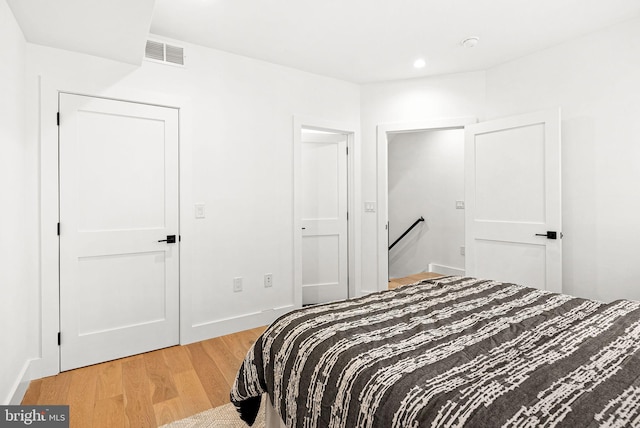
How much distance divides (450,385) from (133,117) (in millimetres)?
2754

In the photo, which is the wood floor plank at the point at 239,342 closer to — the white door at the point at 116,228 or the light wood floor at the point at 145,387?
the light wood floor at the point at 145,387

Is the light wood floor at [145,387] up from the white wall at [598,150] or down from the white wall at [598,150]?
down

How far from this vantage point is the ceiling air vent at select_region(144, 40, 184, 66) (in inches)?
107

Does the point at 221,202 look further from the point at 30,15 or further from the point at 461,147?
the point at 461,147

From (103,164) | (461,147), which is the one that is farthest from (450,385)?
(461,147)

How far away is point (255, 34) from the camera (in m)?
2.79

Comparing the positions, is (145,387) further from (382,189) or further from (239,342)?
(382,189)

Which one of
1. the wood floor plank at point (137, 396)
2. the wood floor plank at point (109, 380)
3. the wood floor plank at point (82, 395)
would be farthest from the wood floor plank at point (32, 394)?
the wood floor plank at point (137, 396)

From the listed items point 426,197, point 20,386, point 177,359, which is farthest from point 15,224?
point 426,197

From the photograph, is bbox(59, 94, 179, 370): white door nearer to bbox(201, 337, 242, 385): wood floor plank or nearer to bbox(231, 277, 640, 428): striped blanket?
bbox(201, 337, 242, 385): wood floor plank

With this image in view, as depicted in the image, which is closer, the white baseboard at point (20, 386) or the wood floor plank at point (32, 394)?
the white baseboard at point (20, 386)

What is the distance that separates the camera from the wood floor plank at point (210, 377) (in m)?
2.10

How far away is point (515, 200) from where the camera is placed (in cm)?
320

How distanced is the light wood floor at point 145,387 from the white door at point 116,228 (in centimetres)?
19
